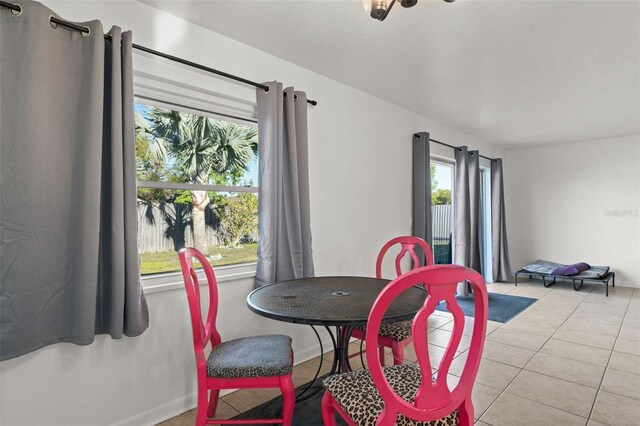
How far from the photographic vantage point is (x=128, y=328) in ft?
5.91

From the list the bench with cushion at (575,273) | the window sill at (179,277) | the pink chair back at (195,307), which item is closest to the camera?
the pink chair back at (195,307)

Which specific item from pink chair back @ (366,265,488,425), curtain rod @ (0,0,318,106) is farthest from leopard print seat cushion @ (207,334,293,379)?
curtain rod @ (0,0,318,106)

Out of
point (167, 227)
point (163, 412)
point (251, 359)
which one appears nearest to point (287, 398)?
point (251, 359)

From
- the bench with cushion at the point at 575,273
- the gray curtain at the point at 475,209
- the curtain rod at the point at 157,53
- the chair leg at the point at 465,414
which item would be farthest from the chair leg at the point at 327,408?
the bench with cushion at the point at 575,273

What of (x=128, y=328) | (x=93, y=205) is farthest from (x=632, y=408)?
(x=93, y=205)

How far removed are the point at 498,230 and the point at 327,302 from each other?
5221 millimetres

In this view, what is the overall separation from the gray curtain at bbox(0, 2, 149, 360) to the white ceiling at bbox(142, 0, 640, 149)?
66cm

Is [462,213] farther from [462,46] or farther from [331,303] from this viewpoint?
[331,303]

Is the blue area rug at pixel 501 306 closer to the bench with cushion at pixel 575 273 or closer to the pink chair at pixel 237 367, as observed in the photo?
the bench with cushion at pixel 575 273

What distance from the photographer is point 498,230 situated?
602 centimetres

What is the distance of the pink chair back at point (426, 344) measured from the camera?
1.08 m

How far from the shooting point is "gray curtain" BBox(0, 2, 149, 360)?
152cm

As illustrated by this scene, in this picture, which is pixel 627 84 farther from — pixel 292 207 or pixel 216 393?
pixel 216 393

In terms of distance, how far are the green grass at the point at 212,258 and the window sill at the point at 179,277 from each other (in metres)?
0.05
